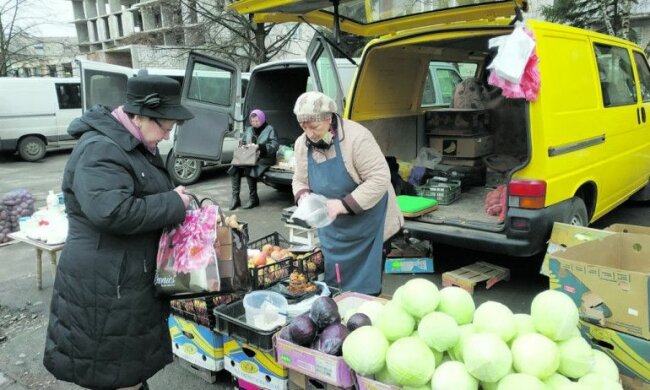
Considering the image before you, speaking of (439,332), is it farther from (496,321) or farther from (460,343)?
(496,321)

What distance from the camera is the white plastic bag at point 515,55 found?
3240 mm

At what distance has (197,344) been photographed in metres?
3.01

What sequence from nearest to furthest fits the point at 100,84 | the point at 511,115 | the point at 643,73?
the point at 643,73 → the point at 511,115 → the point at 100,84

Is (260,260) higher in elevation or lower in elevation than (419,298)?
lower

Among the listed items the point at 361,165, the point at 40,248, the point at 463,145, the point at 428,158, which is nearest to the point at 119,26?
the point at 428,158

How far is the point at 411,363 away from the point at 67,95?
1490 centimetres

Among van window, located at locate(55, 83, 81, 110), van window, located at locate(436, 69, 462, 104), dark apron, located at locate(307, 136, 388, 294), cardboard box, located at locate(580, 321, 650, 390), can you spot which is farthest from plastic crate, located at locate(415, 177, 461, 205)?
van window, located at locate(55, 83, 81, 110)

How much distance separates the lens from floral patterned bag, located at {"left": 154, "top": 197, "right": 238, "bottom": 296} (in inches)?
81.3

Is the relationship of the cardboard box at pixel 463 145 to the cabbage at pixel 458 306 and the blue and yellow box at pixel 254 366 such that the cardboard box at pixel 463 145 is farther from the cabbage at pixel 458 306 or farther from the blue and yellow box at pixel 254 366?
the cabbage at pixel 458 306

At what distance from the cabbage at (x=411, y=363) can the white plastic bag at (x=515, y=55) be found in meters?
2.22

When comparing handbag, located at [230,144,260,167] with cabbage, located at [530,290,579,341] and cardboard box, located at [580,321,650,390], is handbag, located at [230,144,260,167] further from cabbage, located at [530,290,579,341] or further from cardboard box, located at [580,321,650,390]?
cabbage, located at [530,290,579,341]

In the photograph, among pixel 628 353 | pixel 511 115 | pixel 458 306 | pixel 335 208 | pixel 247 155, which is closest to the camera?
pixel 458 306

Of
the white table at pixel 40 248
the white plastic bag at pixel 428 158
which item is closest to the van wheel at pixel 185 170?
the white table at pixel 40 248

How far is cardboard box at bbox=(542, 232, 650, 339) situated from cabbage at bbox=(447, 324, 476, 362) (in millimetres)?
1178
